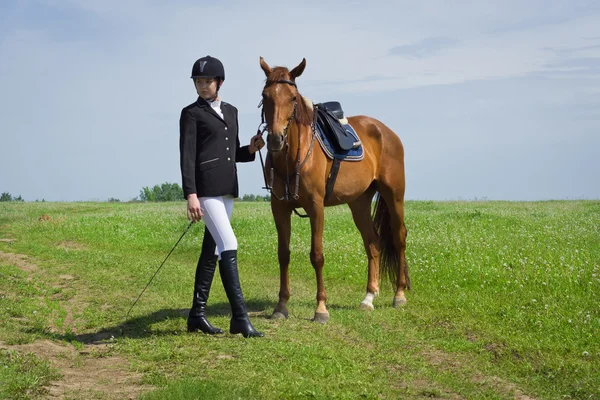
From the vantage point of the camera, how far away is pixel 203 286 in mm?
8312

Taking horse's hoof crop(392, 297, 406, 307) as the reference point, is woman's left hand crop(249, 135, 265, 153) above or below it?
above

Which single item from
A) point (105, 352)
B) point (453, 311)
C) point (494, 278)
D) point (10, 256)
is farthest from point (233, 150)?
point (10, 256)

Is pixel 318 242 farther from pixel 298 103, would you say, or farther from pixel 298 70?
pixel 298 70

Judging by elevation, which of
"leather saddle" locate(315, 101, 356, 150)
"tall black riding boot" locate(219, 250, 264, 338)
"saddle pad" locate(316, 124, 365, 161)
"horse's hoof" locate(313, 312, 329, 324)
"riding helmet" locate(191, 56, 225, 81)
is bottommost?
"horse's hoof" locate(313, 312, 329, 324)

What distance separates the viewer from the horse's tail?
11.3 meters

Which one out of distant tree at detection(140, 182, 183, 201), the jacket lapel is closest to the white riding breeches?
the jacket lapel

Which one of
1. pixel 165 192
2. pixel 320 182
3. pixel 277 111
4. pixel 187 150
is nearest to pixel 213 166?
pixel 187 150

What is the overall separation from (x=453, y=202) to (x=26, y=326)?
3044 cm

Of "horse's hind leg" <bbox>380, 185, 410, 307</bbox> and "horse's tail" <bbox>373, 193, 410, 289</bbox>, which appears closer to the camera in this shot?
"horse's hind leg" <bbox>380, 185, 410, 307</bbox>

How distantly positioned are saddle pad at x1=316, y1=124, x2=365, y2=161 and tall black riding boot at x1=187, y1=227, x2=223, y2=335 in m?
2.40

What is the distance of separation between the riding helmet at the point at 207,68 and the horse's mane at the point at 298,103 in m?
0.90

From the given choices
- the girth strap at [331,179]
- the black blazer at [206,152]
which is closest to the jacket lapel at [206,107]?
the black blazer at [206,152]

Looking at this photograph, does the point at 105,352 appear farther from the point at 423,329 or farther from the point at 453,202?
the point at 453,202

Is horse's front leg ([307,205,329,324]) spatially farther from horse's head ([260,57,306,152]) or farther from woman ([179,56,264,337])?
woman ([179,56,264,337])
